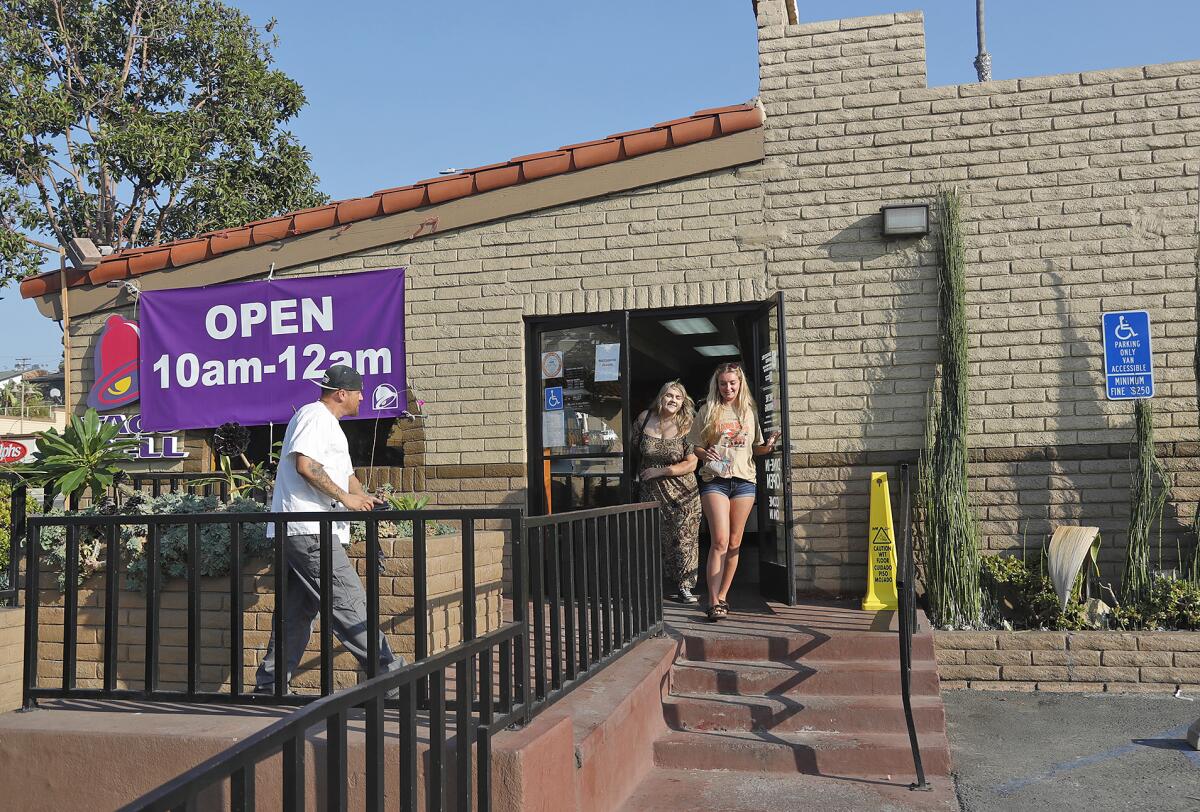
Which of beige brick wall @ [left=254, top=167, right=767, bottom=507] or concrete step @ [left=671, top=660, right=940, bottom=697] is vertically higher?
beige brick wall @ [left=254, top=167, right=767, bottom=507]

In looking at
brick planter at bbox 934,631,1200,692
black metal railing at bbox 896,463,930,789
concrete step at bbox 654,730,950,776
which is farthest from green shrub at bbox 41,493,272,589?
brick planter at bbox 934,631,1200,692

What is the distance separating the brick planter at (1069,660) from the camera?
22.1ft

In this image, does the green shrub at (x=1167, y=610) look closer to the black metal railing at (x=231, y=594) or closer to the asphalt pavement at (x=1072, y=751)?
the asphalt pavement at (x=1072, y=751)

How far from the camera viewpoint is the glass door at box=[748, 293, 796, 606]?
7.50m

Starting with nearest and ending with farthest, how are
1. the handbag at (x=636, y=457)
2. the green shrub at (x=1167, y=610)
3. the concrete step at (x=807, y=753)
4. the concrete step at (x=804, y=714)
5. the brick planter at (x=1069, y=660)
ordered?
the concrete step at (x=807, y=753) → the concrete step at (x=804, y=714) → the brick planter at (x=1069, y=660) → the green shrub at (x=1167, y=610) → the handbag at (x=636, y=457)

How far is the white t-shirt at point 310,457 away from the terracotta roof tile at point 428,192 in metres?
3.80

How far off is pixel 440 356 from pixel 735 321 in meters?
3.14

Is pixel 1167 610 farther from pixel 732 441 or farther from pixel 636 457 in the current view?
pixel 636 457

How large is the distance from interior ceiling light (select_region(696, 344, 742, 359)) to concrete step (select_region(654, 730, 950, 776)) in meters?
6.85

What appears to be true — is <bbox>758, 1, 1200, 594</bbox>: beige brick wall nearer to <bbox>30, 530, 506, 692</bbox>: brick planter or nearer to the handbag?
the handbag

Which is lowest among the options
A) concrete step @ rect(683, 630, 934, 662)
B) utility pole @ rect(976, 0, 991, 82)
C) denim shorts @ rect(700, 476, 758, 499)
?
concrete step @ rect(683, 630, 934, 662)

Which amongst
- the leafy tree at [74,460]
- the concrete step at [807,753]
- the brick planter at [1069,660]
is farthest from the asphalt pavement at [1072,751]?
the leafy tree at [74,460]

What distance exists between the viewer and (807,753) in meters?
5.44

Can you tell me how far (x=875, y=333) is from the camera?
7938 mm
